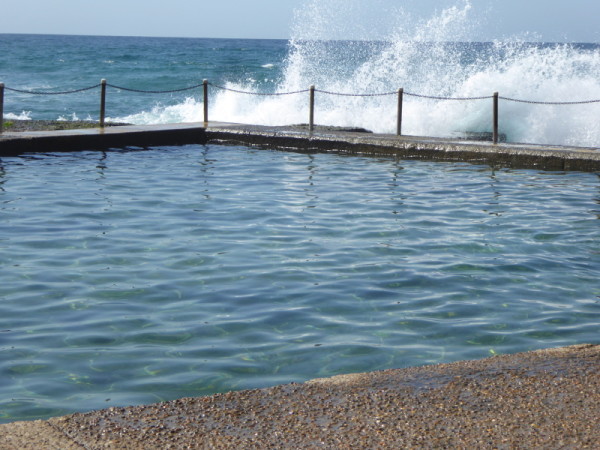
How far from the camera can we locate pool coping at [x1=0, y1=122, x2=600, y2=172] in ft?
45.8

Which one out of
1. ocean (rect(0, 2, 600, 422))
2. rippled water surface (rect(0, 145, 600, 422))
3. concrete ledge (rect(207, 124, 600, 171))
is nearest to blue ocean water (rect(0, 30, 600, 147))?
concrete ledge (rect(207, 124, 600, 171))

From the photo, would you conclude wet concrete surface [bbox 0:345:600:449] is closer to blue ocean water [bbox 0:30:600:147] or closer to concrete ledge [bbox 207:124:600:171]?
concrete ledge [bbox 207:124:600:171]

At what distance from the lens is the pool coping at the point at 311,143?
14.0 m

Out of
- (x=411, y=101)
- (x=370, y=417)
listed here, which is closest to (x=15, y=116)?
(x=411, y=101)

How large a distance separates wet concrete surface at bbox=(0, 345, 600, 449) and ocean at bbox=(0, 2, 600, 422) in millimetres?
587

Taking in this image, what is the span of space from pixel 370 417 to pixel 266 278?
3.29 meters

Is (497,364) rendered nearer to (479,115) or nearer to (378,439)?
(378,439)

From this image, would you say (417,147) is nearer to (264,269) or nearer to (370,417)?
(264,269)

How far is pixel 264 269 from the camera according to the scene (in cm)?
778

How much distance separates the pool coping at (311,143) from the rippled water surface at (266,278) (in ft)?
3.80

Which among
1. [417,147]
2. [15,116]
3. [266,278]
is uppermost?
[15,116]

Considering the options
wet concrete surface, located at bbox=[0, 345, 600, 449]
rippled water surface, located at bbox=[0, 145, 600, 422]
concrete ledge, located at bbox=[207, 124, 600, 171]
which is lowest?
wet concrete surface, located at bbox=[0, 345, 600, 449]

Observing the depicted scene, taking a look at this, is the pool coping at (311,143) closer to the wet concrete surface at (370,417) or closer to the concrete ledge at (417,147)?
the concrete ledge at (417,147)

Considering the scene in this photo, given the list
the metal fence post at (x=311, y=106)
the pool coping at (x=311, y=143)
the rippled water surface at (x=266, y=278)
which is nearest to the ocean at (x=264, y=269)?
the rippled water surface at (x=266, y=278)
